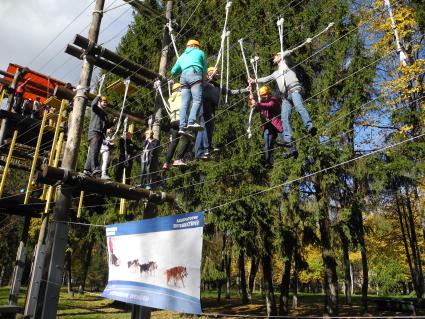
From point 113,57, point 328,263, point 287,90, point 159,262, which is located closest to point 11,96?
point 113,57

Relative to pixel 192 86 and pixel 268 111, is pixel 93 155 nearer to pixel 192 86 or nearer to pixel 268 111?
pixel 192 86

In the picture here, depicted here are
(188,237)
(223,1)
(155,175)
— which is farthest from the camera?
(223,1)

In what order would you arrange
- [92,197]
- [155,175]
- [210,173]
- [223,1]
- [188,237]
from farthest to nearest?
[223,1] < [210,173] < [92,197] < [155,175] < [188,237]

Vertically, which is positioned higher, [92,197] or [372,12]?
[372,12]

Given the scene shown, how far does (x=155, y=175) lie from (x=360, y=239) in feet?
31.3

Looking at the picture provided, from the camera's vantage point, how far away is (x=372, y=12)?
15.6m

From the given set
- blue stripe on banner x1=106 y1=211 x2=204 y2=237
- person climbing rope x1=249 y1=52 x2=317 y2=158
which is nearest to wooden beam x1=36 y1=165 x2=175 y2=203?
blue stripe on banner x1=106 y1=211 x2=204 y2=237

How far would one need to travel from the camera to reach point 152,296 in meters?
5.66

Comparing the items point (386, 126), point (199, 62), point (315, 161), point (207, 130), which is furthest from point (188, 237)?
point (386, 126)

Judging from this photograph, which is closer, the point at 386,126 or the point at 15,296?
the point at 15,296

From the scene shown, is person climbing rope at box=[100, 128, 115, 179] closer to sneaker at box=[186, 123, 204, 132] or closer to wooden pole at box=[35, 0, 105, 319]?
wooden pole at box=[35, 0, 105, 319]

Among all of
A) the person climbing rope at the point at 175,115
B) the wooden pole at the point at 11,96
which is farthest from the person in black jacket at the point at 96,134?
the wooden pole at the point at 11,96

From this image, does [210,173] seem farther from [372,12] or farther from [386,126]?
[372,12]

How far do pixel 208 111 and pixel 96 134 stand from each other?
8.04 ft
